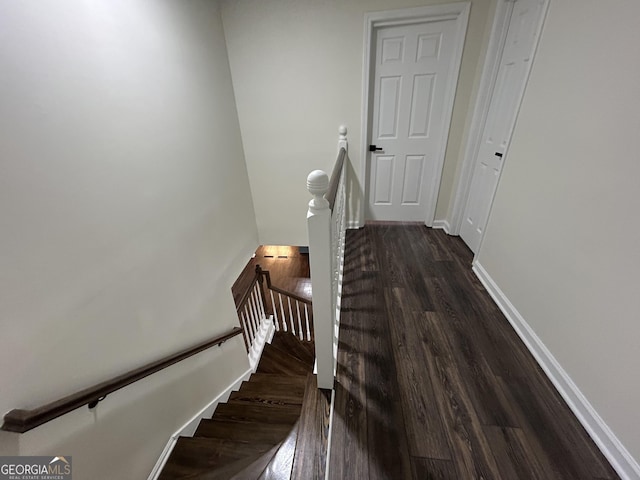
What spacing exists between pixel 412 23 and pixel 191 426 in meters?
3.74

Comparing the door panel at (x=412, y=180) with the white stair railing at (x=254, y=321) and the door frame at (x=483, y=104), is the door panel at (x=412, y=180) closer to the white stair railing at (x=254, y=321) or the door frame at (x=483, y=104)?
the door frame at (x=483, y=104)

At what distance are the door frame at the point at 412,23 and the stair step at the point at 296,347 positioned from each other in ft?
7.54

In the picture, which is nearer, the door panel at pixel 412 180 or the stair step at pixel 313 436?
the stair step at pixel 313 436

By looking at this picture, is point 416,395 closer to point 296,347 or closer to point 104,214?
point 104,214

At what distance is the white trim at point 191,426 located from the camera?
155 centimetres

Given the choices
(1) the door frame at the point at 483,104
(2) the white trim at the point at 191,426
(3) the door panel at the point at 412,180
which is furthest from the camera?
(3) the door panel at the point at 412,180

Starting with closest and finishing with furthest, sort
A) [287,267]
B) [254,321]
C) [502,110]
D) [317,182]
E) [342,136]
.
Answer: [317,182] → [502,110] → [342,136] → [254,321] → [287,267]

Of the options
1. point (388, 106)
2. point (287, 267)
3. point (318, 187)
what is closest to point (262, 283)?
point (287, 267)

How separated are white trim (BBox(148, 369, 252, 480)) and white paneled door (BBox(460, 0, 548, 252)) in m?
2.72

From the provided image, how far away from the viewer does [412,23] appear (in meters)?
2.29

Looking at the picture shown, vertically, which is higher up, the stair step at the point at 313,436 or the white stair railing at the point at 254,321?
the stair step at the point at 313,436

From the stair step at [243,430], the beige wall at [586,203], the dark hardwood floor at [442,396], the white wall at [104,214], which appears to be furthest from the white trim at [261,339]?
the beige wall at [586,203]

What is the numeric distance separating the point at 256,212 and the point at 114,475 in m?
2.74

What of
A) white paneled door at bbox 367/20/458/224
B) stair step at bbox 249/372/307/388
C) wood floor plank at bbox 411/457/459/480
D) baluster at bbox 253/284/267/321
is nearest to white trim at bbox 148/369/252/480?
stair step at bbox 249/372/307/388
